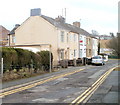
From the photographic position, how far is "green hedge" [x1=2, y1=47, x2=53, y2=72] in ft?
52.4

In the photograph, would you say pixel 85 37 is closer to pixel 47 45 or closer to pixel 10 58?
pixel 47 45

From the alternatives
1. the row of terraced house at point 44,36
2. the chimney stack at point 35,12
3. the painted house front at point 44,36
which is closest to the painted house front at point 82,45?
the row of terraced house at point 44,36

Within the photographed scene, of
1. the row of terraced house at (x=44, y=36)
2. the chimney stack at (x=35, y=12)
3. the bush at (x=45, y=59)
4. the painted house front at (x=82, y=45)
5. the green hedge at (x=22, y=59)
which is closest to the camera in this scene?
the green hedge at (x=22, y=59)

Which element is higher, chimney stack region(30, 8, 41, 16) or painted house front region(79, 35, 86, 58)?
chimney stack region(30, 8, 41, 16)

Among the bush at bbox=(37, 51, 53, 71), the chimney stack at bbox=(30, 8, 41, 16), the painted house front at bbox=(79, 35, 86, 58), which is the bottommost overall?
the bush at bbox=(37, 51, 53, 71)

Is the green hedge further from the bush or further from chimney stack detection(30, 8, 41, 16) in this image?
chimney stack detection(30, 8, 41, 16)

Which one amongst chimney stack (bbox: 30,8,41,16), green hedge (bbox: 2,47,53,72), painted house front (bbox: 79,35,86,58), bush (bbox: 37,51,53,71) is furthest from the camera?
painted house front (bbox: 79,35,86,58)

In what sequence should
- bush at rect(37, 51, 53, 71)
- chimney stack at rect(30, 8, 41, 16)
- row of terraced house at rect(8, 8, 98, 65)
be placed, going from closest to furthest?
bush at rect(37, 51, 53, 71) < row of terraced house at rect(8, 8, 98, 65) < chimney stack at rect(30, 8, 41, 16)

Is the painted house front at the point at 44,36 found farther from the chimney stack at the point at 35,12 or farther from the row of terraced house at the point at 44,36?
the chimney stack at the point at 35,12

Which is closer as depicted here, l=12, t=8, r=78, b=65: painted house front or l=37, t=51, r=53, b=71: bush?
l=37, t=51, r=53, b=71: bush

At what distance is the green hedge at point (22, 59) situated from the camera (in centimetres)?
1596

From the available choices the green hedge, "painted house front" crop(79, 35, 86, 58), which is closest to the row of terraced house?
"painted house front" crop(79, 35, 86, 58)

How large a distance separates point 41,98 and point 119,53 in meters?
58.3

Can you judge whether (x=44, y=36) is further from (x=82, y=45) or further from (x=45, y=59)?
(x=82, y=45)
